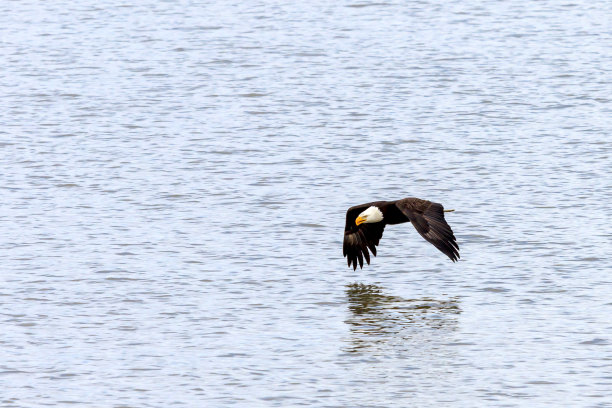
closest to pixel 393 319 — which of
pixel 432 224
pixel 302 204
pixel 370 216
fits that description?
pixel 432 224

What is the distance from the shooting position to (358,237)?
1490cm

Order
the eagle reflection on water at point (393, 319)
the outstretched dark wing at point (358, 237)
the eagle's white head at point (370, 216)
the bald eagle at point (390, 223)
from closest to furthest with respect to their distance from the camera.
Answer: the eagle reflection on water at point (393, 319), the bald eagle at point (390, 223), the eagle's white head at point (370, 216), the outstretched dark wing at point (358, 237)

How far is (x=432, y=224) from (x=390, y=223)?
1.02 m

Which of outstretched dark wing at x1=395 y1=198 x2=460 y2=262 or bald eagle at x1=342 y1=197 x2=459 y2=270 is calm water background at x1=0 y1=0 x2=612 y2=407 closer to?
bald eagle at x1=342 y1=197 x2=459 y2=270

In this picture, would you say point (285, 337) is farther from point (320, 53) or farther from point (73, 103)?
point (320, 53)

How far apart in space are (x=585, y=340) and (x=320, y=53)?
53.7 feet

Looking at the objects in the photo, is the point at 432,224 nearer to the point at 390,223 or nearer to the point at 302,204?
the point at 390,223

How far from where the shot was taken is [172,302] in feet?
44.2

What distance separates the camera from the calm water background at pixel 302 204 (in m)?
11.5

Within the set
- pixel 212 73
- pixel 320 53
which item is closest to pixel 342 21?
pixel 320 53

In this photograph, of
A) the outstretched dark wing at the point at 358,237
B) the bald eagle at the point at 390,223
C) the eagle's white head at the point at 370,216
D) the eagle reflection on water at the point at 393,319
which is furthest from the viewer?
the outstretched dark wing at the point at 358,237

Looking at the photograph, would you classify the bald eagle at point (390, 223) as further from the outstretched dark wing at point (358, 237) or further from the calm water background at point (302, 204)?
the calm water background at point (302, 204)

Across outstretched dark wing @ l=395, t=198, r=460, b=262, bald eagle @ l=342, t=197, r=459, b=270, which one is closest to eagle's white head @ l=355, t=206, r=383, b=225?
bald eagle @ l=342, t=197, r=459, b=270

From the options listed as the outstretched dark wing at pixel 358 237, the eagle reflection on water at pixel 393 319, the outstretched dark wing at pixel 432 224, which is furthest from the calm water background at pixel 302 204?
the outstretched dark wing at pixel 432 224
